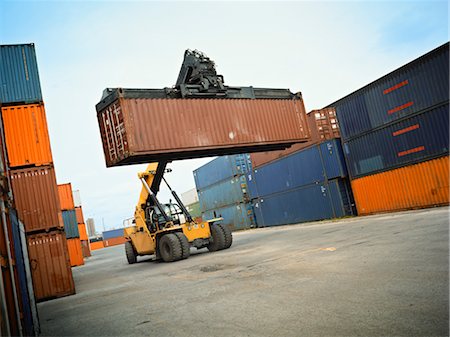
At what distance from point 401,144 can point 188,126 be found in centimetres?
1118

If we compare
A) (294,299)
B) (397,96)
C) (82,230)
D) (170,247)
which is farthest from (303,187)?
(82,230)

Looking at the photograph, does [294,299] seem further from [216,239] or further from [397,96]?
[397,96]

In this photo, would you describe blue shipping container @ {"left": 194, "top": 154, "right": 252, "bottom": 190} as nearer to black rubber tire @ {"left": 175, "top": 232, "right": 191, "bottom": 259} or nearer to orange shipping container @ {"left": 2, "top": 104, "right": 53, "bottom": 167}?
black rubber tire @ {"left": 175, "top": 232, "right": 191, "bottom": 259}

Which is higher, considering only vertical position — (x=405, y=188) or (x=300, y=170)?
(x=300, y=170)

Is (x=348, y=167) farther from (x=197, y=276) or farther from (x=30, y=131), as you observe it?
(x=30, y=131)

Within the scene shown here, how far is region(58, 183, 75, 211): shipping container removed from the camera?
87.4ft

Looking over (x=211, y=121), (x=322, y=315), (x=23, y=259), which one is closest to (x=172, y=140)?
(x=211, y=121)

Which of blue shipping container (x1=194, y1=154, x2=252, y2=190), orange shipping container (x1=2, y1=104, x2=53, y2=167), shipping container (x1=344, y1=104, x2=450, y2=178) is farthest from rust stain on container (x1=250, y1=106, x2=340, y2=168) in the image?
orange shipping container (x1=2, y1=104, x2=53, y2=167)

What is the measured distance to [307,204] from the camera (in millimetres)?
24172

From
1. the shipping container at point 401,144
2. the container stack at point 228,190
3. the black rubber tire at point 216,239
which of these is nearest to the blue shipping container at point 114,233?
the container stack at point 228,190

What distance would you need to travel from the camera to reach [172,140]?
12.0m

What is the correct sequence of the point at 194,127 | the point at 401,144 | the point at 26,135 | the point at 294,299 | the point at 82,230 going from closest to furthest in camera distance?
the point at 294,299, the point at 26,135, the point at 194,127, the point at 401,144, the point at 82,230

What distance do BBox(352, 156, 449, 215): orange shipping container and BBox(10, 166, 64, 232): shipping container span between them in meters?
15.3

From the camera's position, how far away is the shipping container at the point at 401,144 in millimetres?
16109
